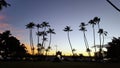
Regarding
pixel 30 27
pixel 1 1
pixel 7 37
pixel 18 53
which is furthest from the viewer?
pixel 30 27

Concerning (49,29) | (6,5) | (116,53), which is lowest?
(116,53)

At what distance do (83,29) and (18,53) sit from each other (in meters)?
39.7

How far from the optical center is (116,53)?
122 metres

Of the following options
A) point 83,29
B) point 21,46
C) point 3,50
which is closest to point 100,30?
point 83,29

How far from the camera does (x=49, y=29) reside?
146750 millimetres

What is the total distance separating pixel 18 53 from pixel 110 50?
51.3m

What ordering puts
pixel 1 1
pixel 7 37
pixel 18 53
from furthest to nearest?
pixel 18 53, pixel 7 37, pixel 1 1

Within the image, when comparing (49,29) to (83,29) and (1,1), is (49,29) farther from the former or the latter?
(1,1)

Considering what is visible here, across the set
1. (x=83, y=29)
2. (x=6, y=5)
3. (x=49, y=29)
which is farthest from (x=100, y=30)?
(x=6, y=5)

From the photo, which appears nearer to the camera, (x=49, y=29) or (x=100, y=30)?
(x=100, y=30)

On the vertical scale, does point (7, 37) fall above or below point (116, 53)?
above

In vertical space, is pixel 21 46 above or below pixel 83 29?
below

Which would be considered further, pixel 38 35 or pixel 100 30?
pixel 38 35

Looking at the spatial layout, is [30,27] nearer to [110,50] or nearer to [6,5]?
[110,50]
